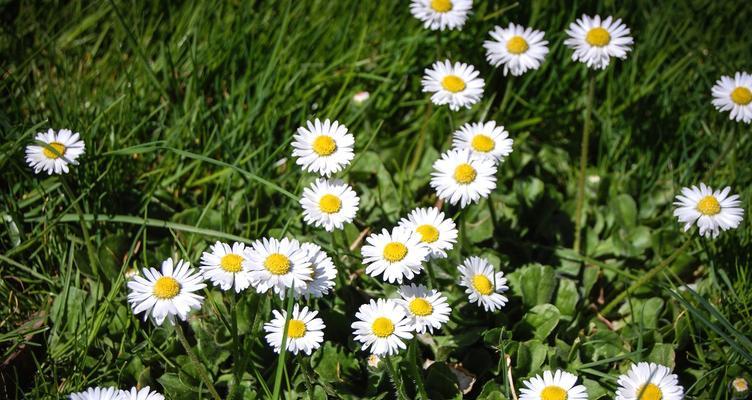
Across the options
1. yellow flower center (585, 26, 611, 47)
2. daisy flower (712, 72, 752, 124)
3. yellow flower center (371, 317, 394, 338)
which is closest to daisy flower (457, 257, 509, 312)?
yellow flower center (371, 317, 394, 338)

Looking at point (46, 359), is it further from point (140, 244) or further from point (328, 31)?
point (328, 31)

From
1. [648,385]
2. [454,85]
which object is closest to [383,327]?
[648,385]

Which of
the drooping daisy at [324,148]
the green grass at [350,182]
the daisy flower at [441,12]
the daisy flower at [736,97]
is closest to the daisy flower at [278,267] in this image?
the green grass at [350,182]

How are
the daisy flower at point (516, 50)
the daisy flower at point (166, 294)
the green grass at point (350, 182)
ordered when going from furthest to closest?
the daisy flower at point (516, 50)
the green grass at point (350, 182)
the daisy flower at point (166, 294)

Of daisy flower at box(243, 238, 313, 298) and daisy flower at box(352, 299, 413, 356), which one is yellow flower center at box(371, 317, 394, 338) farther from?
daisy flower at box(243, 238, 313, 298)

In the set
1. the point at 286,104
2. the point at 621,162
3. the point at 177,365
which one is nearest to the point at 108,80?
the point at 286,104

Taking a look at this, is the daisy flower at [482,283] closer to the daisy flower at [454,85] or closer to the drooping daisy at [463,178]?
the drooping daisy at [463,178]
